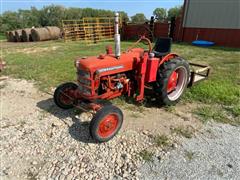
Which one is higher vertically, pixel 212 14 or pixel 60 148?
pixel 212 14

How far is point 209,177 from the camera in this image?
7.44 feet

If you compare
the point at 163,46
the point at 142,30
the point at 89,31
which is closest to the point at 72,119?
the point at 163,46

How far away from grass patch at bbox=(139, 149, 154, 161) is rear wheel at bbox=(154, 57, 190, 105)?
1205 mm

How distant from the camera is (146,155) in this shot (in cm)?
260

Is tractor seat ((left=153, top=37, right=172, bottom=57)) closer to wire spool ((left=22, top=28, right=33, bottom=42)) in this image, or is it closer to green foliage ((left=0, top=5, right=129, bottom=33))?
wire spool ((left=22, top=28, right=33, bottom=42))

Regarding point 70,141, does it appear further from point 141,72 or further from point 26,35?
point 26,35

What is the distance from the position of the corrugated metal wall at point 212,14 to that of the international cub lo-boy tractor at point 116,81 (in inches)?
334

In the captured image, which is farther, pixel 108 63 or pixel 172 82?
pixel 172 82

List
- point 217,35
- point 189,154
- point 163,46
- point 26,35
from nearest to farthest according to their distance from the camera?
point 189,154
point 163,46
point 217,35
point 26,35

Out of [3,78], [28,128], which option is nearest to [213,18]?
[3,78]

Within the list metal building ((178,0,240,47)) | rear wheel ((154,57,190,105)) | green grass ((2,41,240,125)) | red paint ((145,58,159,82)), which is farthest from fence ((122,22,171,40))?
red paint ((145,58,159,82))

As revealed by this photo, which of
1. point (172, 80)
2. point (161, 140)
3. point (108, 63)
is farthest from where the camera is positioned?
point (172, 80)

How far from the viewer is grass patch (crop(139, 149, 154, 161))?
→ 101 inches

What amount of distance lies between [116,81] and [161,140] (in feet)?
3.57
